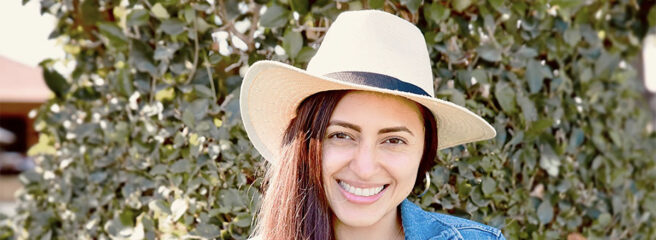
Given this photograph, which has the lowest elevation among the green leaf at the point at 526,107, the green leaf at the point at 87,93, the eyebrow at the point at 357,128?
the green leaf at the point at 87,93

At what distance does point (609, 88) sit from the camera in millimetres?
2662

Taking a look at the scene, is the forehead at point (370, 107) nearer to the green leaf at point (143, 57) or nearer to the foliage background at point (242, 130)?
the foliage background at point (242, 130)

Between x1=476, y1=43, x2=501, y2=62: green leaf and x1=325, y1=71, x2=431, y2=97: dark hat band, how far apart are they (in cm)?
57

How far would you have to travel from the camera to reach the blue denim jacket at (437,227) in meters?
1.82

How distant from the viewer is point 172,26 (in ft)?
6.97

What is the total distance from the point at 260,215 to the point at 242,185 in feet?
0.48

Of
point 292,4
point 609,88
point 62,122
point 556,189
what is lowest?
point 62,122

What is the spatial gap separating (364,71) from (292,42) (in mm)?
459

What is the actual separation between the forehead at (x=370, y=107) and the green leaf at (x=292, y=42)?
418 millimetres

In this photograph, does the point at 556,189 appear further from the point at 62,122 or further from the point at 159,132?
the point at 62,122

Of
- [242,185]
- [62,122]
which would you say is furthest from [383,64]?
[62,122]

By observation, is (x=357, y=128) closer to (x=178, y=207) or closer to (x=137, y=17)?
(x=178, y=207)

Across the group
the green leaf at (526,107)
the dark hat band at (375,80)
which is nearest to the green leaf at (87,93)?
the dark hat band at (375,80)

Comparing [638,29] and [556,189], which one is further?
[638,29]
